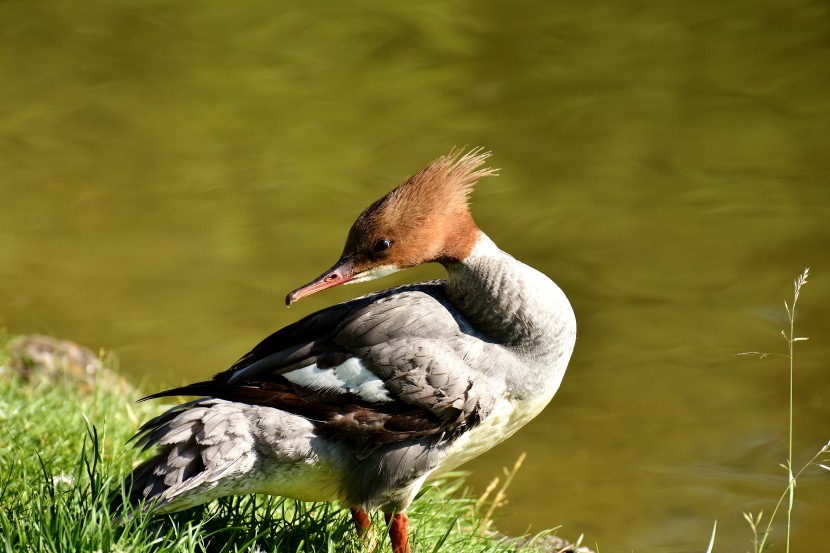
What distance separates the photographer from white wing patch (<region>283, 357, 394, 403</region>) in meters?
3.50

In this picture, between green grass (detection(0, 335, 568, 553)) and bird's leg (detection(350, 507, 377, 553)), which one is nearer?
green grass (detection(0, 335, 568, 553))

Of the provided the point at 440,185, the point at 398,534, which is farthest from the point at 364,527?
the point at 440,185

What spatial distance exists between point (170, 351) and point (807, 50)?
655 centimetres

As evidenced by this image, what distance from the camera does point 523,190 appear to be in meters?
9.36

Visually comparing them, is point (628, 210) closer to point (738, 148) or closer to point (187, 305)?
point (738, 148)

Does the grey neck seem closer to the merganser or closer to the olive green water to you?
the merganser

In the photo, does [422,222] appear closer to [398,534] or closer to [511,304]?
[511,304]

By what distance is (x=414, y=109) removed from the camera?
10.5 meters

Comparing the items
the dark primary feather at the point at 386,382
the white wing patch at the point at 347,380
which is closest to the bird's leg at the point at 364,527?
the dark primary feather at the point at 386,382

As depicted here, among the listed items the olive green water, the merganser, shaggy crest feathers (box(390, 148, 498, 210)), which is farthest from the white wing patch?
the olive green water

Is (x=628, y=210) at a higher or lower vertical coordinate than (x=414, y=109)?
lower

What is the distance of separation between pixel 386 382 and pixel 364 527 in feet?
1.81

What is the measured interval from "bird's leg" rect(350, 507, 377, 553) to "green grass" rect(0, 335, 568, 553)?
3 cm

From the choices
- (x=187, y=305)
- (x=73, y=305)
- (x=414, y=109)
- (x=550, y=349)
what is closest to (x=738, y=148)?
(x=414, y=109)
